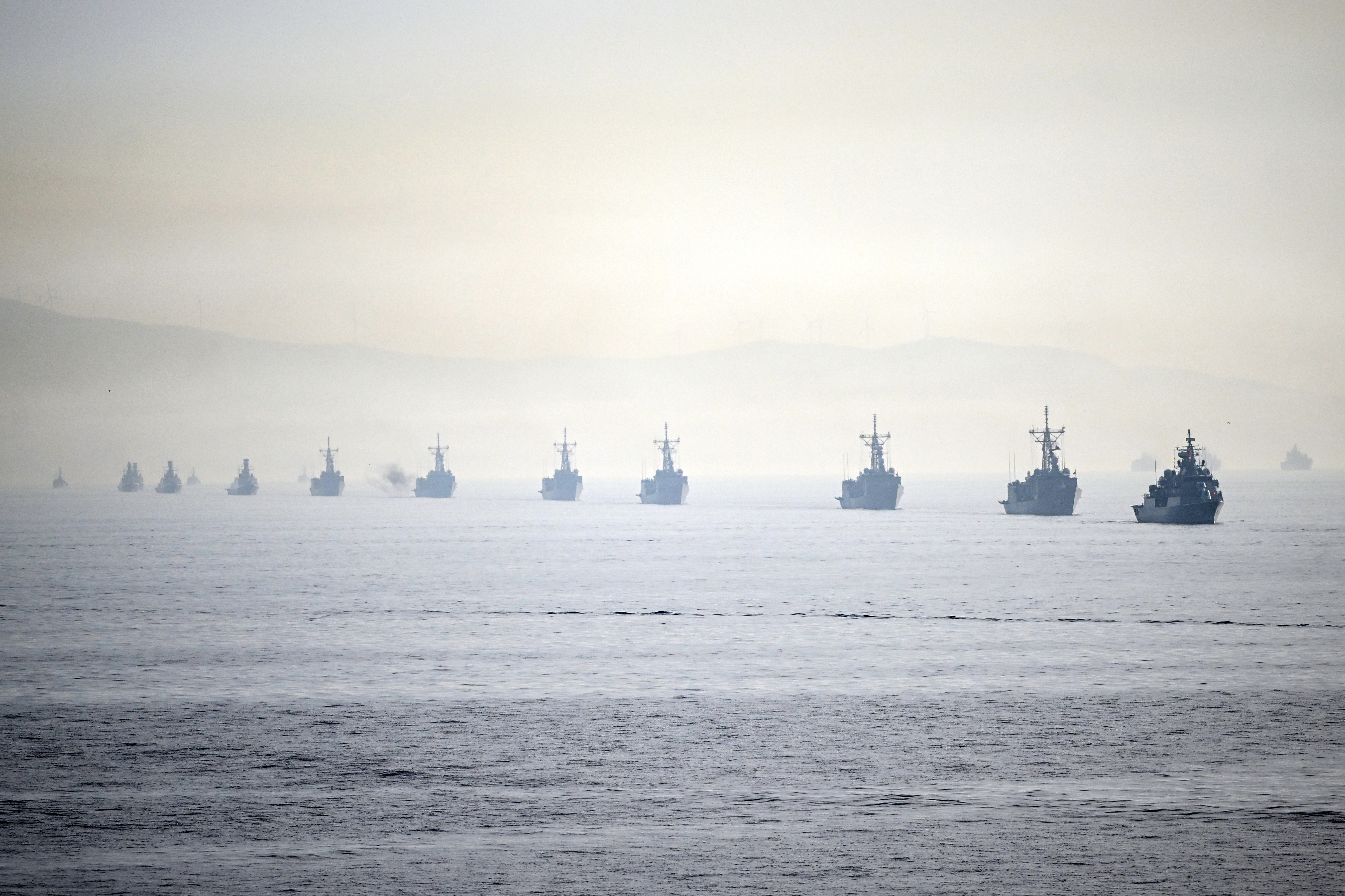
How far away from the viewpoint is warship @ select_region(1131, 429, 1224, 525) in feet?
488

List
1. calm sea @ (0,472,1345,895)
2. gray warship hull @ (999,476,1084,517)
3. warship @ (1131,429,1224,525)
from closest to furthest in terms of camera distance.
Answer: calm sea @ (0,472,1345,895), warship @ (1131,429,1224,525), gray warship hull @ (999,476,1084,517)

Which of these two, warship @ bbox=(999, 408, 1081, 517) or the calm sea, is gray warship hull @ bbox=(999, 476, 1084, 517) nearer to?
warship @ bbox=(999, 408, 1081, 517)

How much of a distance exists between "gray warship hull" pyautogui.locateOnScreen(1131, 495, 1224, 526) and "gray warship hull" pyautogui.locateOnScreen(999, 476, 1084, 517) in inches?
1050

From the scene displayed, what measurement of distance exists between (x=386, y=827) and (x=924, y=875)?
889 cm

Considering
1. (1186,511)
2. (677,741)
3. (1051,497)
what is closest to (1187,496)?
(1186,511)

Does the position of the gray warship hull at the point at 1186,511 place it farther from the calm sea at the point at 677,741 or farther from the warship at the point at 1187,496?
the calm sea at the point at 677,741

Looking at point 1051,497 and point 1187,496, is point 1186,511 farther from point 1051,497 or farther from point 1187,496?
point 1051,497

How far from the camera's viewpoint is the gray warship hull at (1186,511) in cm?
14875

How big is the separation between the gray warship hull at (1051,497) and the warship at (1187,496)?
25904mm

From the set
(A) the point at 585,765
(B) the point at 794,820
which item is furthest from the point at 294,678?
(B) the point at 794,820

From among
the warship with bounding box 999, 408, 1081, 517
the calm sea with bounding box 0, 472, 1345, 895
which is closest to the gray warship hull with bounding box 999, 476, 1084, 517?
the warship with bounding box 999, 408, 1081, 517

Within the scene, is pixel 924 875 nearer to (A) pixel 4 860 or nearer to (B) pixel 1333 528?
(A) pixel 4 860

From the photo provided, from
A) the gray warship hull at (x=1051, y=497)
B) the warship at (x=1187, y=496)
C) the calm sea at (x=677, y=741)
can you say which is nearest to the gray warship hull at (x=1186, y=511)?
the warship at (x=1187, y=496)

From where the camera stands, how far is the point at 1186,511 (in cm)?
14975
